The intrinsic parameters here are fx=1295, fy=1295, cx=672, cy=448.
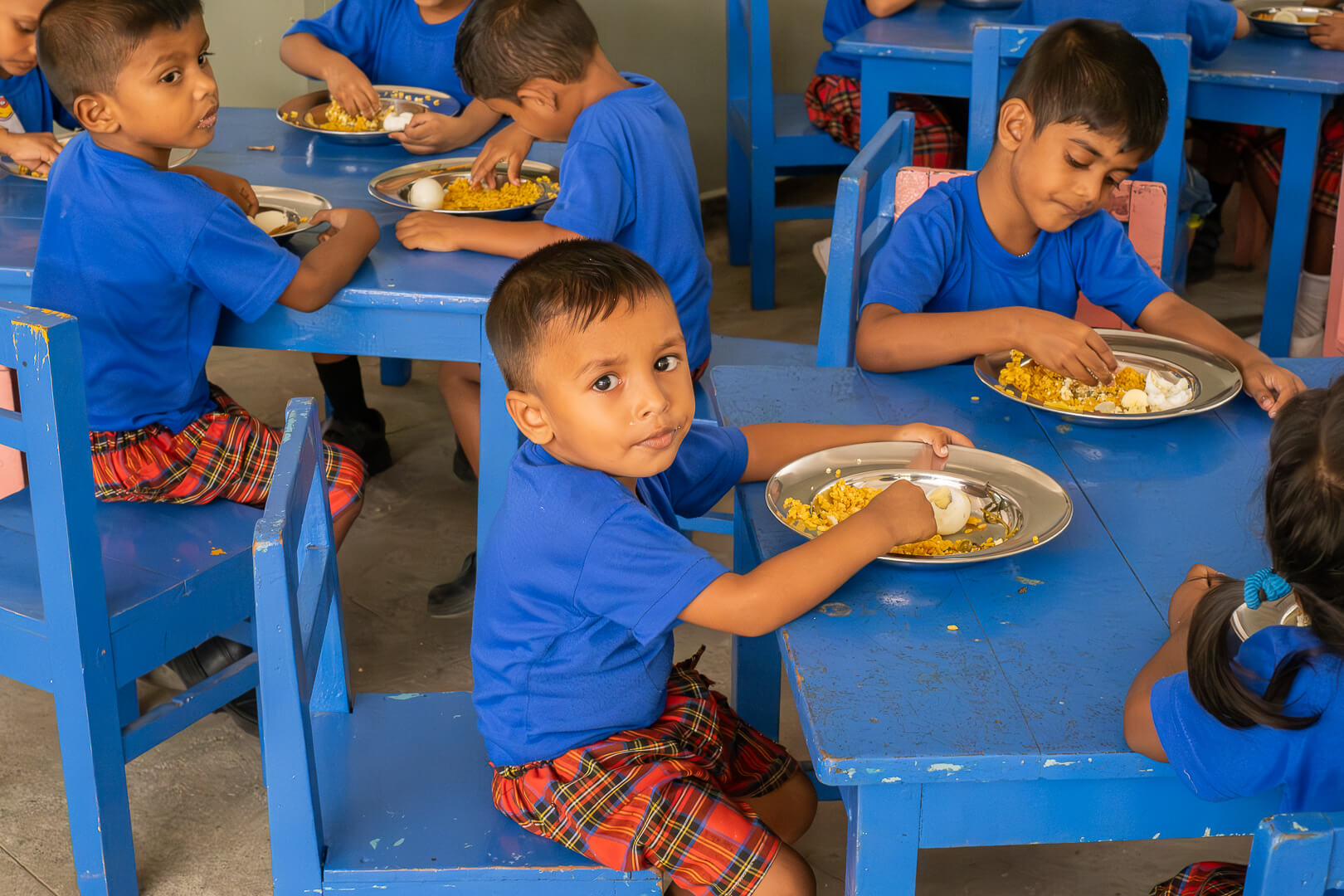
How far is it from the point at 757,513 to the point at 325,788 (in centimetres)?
54

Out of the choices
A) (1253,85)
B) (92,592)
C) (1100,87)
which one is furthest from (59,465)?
(1253,85)

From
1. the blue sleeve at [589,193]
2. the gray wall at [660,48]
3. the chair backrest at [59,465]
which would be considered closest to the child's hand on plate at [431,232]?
the blue sleeve at [589,193]

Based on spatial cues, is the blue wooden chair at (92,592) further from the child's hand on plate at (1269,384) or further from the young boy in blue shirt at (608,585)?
the child's hand on plate at (1269,384)

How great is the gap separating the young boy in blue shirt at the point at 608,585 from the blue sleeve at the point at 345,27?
192cm

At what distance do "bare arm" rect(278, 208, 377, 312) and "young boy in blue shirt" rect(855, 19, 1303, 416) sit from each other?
757 mm

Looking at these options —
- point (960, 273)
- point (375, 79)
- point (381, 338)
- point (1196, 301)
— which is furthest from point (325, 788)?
point (1196, 301)

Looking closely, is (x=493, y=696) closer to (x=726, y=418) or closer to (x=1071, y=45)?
(x=726, y=418)

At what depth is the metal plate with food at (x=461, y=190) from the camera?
2.20 meters

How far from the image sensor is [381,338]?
1.95 metres

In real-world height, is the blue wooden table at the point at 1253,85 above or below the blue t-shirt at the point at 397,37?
below

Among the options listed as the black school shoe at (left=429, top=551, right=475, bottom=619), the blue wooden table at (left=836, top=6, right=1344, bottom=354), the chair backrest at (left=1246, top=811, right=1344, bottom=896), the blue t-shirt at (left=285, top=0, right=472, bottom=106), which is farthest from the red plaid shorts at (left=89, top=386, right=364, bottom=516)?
the blue wooden table at (left=836, top=6, right=1344, bottom=354)

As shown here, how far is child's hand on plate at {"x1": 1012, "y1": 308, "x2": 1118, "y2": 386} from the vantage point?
63.5 inches

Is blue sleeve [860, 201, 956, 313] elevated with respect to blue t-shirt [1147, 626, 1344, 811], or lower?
elevated

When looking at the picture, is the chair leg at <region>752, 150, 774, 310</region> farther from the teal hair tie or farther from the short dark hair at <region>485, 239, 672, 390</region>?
the teal hair tie
